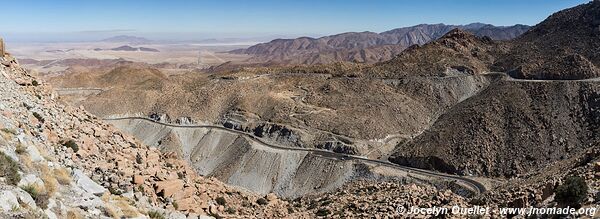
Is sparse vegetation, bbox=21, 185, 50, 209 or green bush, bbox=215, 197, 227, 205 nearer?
sparse vegetation, bbox=21, 185, 50, 209

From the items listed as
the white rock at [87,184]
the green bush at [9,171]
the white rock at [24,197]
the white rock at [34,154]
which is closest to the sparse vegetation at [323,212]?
the white rock at [87,184]

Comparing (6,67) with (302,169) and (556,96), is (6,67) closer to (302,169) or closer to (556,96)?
(302,169)

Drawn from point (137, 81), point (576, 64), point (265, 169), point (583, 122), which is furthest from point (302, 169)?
point (137, 81)

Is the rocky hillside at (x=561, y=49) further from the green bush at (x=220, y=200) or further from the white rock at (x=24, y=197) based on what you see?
the white rock at (x=24, y=197)

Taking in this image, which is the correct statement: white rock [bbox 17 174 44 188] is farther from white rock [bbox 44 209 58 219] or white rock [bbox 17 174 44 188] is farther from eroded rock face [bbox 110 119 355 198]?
eroded rock face [bbox 110 119 355 198]

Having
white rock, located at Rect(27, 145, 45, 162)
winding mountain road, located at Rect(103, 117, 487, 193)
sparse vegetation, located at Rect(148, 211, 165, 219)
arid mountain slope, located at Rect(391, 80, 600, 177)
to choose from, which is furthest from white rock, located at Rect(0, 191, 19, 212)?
arid mountain slope, located at Rect(391, 80, 600, 177)
